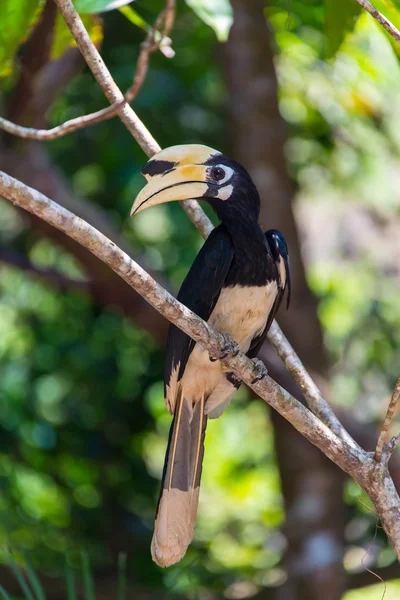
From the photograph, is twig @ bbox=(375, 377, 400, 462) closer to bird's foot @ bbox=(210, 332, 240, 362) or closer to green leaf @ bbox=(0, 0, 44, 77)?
bird's foot @ bbox=(210, 332, 240, 362)

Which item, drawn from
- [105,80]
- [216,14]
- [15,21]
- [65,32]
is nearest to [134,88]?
[216,14]

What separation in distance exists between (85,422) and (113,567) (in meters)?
0.75

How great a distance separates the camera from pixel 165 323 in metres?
3.88

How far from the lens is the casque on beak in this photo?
2.27 m

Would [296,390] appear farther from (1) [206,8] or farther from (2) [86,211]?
(1) [206,8]

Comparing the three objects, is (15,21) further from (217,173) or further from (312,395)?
(312,395)

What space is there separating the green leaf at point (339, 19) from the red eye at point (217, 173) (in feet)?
1.64

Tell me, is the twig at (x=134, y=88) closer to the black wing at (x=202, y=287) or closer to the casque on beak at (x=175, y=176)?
the casque on beak at (x=175, y=176)

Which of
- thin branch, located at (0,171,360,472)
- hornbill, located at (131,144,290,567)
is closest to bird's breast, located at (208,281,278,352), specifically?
hornbill, located at (131,144,290,567)

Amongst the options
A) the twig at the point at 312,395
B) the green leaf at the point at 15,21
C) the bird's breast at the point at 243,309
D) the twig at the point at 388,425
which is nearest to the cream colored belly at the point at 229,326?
the bird's breast at the point at 243,309

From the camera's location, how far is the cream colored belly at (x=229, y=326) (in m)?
2.62

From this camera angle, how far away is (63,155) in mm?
4797

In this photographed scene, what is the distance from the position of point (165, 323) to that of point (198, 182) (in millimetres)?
1497

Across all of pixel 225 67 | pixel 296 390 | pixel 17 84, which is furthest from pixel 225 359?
pixel 225 67
